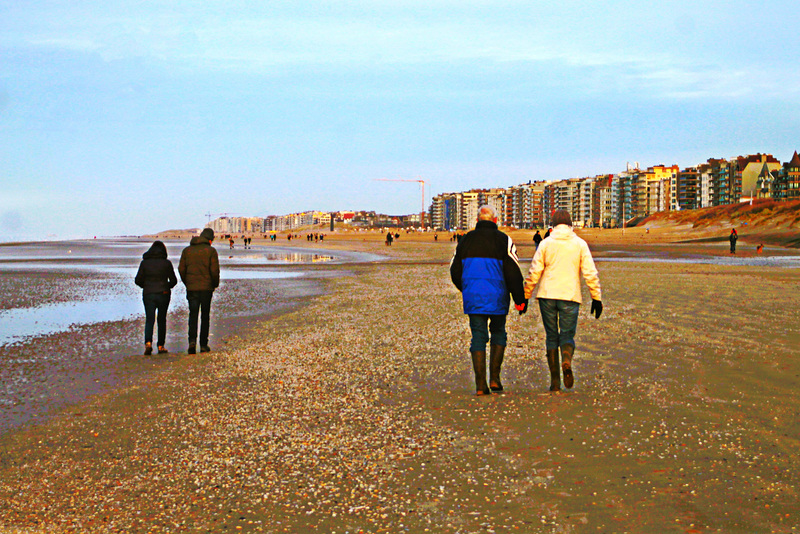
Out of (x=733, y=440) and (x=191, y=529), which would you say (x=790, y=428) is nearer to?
(x=733, y=440)

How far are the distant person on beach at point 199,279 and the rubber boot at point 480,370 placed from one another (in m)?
5.29

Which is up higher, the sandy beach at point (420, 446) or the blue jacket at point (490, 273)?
the blue jacket at point (490, 273)

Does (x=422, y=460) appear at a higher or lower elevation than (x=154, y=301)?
lower

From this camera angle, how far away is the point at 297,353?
11.1m

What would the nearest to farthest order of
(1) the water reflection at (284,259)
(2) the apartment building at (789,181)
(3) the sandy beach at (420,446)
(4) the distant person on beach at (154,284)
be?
1. (3) the sandy beach at (420,446)
2. (4) the distant person on beach at (154,284)
3. (1) the water reflection at (284,259)
4. (2) the apartment building at (789,181)

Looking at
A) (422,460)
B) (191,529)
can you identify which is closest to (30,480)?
(191,529)

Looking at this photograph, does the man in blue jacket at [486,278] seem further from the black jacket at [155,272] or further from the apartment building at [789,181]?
the apartment building at [789,181]

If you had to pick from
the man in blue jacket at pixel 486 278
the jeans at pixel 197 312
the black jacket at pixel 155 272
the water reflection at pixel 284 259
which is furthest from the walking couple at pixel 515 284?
the water reflection at pixel 284 259

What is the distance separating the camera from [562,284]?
25.6 ft

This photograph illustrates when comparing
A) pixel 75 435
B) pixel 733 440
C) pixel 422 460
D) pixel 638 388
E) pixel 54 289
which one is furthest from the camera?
pixel 54 289

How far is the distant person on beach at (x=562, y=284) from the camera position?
7793mm

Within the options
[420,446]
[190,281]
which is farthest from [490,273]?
[190,281]

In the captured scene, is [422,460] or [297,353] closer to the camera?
[422,460]

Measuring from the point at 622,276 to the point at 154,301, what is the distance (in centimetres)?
2128
